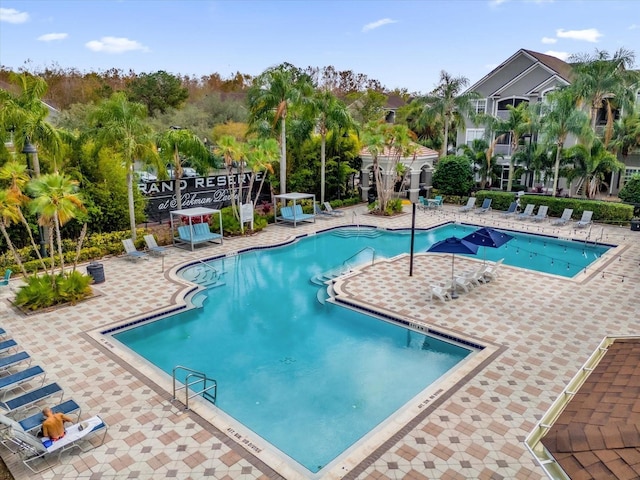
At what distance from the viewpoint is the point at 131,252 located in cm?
2009

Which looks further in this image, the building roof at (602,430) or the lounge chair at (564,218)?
the lounge chair at (564,218)

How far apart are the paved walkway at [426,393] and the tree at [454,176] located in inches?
585

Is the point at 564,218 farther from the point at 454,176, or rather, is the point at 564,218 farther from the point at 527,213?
the point at 454,176

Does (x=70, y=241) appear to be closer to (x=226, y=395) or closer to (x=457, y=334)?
(x=226, y=395)

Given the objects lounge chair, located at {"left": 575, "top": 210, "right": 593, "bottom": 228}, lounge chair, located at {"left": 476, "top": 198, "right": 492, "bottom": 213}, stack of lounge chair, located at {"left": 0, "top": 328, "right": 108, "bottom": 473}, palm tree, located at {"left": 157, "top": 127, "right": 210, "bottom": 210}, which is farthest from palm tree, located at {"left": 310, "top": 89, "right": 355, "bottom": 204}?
stack of lounge chair, located at {"left": 0, "top": 328, "right": 108, "bottom": 473}

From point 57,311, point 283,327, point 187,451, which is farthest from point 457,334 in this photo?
point 57,311

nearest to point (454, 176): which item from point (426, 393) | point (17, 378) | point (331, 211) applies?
point (331, 211)

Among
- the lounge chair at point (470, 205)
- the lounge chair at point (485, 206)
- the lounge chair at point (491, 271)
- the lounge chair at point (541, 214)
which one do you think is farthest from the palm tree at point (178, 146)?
the lounge chair at point (541, 214)

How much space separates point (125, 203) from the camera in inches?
865

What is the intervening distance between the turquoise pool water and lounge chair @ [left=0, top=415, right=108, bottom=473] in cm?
273

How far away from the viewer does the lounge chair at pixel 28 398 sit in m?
9.18

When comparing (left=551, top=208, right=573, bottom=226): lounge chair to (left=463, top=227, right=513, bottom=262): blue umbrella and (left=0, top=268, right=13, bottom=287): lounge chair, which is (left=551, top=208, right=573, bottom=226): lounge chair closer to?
(left=463, top=227, right=513, bottom=262): blue umbrella

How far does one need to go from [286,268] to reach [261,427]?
36.2ft

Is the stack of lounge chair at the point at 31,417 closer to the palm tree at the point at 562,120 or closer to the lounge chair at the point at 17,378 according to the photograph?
the lounge chair at the point at 17,378
